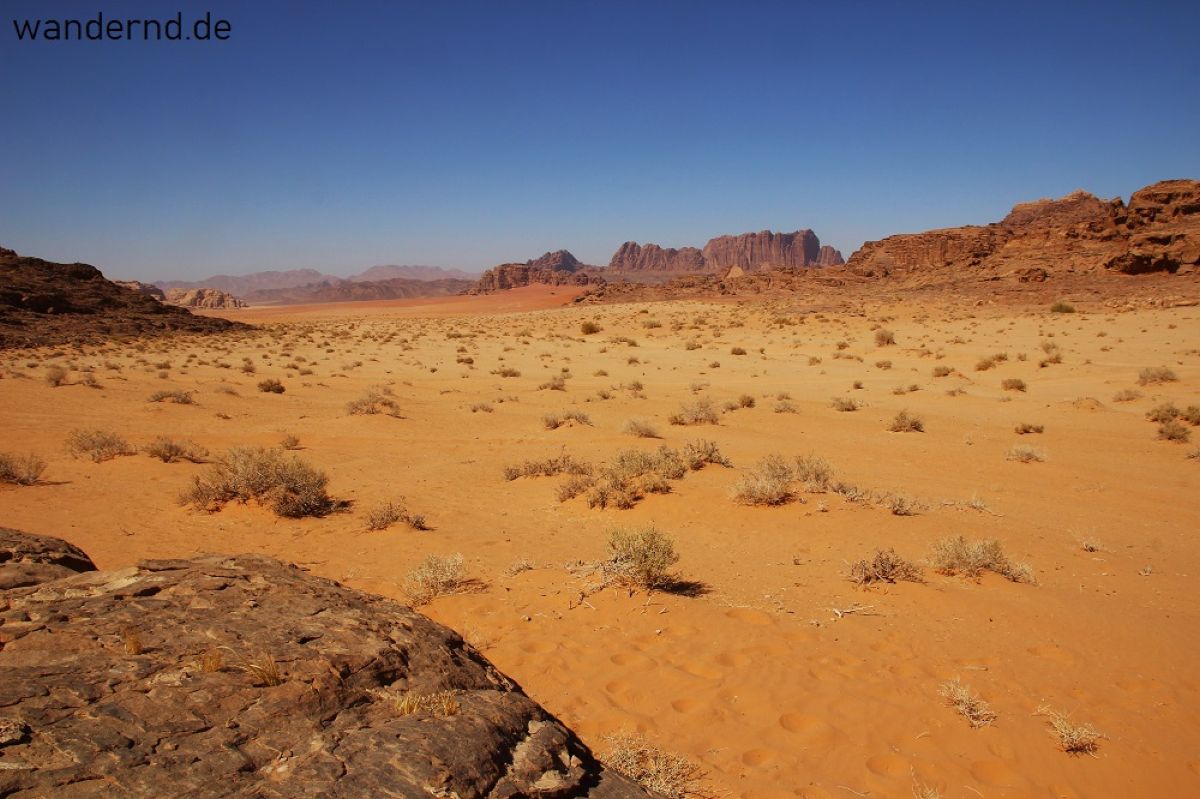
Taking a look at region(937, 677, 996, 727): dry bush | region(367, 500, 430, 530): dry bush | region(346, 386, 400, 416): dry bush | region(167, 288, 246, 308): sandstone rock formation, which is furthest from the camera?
region(167, 288, 246, 308): sandstone rock formation

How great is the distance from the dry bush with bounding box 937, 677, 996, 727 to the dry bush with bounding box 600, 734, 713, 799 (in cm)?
186

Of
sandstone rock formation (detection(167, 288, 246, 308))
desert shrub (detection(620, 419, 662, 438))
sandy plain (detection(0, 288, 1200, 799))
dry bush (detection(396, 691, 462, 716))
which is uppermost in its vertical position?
sandstone rock formation (detection(167, 288, 246, 308))

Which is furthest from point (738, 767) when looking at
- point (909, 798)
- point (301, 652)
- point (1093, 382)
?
point (1093, 382)

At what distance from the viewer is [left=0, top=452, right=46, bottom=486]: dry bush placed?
848 centimetres

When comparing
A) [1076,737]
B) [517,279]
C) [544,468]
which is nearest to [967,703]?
[1076,737]

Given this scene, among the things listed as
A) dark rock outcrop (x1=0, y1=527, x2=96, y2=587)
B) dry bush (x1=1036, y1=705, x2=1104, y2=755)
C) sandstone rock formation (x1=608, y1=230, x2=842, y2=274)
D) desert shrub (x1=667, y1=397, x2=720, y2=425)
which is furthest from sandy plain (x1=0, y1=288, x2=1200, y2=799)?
sandstone rock formation (x1=608, y1=230, x2=842, y2=274)

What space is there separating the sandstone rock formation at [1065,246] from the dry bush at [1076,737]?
58099 millimetres

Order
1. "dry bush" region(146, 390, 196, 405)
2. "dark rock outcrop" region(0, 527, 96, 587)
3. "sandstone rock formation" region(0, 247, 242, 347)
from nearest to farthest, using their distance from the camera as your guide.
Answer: "dark rock outcrop" region(0, 527, 96, 587), "dry bush" region(146, 390, 196, 405), "sandstone rock formation" region(0, 247, 242, 347)

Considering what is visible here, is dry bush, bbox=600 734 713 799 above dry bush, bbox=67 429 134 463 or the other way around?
the other way around

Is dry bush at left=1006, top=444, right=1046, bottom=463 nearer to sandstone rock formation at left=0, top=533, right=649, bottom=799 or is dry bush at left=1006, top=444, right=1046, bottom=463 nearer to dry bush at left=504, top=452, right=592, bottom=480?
dry bush at left=504, top=452, right=592, bottom=480

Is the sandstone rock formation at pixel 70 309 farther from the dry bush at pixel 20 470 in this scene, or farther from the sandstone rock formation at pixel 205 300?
the sandstone rock formation at pixel 205 300

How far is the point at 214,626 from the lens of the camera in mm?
2910

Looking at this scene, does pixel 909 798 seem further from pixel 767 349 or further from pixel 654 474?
pixel 767 349

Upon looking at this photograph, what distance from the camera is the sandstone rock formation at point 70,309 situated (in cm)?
3234
